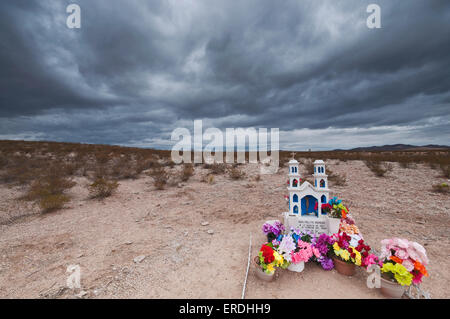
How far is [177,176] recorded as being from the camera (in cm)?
1320

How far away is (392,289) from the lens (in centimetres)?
285

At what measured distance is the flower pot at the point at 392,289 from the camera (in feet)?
9.27

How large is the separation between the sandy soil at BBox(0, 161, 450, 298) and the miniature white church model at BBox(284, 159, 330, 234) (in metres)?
0.99

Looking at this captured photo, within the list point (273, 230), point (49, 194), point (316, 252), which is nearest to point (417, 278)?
point (316, 252)

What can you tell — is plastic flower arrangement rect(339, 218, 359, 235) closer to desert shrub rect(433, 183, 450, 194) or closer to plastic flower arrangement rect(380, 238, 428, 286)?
plastic flower arrangement rect(380, 238, 428, 286)

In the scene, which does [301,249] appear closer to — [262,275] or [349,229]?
[262,275]

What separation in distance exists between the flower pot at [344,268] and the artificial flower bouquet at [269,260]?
3.64 ft

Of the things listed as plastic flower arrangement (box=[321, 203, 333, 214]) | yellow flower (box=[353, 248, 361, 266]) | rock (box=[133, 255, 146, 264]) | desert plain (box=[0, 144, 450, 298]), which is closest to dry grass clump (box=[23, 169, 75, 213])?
desert plain (box=[0, 144, 450, 298])

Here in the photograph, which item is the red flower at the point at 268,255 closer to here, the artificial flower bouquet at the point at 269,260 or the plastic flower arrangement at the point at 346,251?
the artificial flower bouquet at the point at 269,260

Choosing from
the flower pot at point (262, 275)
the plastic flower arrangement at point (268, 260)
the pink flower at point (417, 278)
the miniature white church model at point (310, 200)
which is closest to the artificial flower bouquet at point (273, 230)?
the miniature white church model at point (310, 200)

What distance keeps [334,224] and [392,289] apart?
4.54 ft
